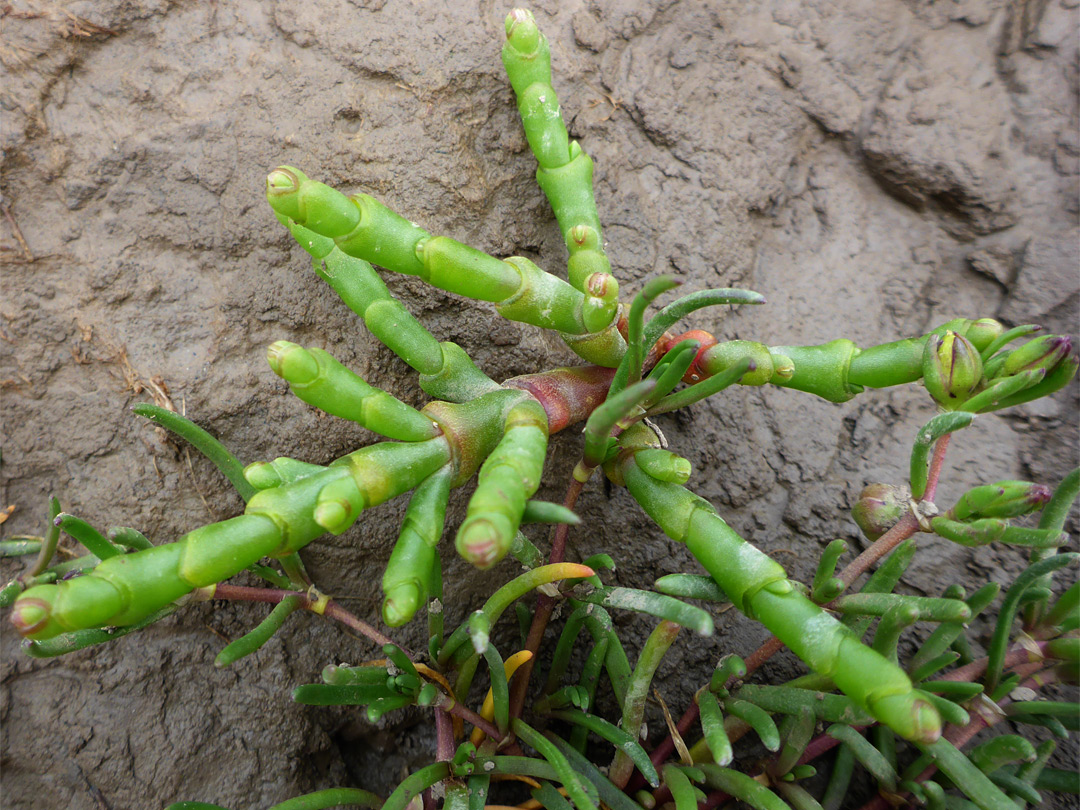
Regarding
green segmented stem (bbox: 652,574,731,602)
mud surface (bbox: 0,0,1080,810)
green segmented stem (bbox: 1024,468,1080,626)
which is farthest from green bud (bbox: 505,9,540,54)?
green segmented stem (bbox: 1024,468,1080,626)

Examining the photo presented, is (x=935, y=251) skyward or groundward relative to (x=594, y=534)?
skyward

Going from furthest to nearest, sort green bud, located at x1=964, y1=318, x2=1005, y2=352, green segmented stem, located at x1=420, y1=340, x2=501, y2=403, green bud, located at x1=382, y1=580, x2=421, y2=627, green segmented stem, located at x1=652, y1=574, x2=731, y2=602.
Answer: green segmented stem, located at x1=420, y1=340, x2=501, y2=403, green bud, located at x1=964, y1=318, x2=1005, y2=352, green segmented stem, located at x1=652, y1=574, x2=731, y2=602, green bud, located at x1=382, y1=580, x2=421, y2=627

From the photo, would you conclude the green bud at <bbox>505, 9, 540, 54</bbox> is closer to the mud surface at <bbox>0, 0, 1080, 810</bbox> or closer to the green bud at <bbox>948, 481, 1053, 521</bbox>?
the mud surface at <bbox>0, 0, 1080, 810</bbox>

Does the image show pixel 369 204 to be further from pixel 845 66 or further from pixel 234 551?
pixel 845 66

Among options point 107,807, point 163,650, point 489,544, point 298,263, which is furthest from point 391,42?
point 107,807

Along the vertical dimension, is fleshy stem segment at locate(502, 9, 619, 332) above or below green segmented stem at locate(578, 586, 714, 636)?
above

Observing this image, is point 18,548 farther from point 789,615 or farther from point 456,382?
point 789,615
